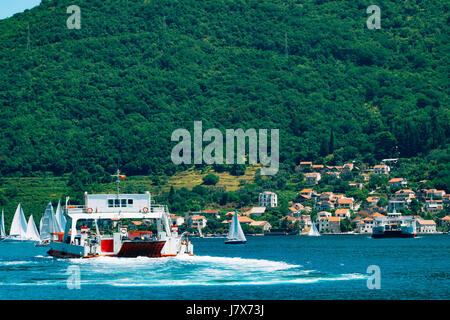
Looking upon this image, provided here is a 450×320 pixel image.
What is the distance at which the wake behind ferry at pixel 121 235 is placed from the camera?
79938 mm

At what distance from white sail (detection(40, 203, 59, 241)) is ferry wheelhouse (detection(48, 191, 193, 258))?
6781cm

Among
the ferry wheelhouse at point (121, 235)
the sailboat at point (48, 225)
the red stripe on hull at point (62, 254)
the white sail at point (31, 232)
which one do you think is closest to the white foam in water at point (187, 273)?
the ferry wheelhouse at point (121, 235)

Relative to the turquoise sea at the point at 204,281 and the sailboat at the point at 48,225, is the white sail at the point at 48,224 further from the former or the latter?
the turquoise sea at the point at 204,281

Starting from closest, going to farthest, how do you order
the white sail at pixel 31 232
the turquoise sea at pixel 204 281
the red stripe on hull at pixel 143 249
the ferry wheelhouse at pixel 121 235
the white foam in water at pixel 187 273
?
the turquoise sea at pixel 204 281 < the white foam in water at pixel 187 273 < the red stripe on hull at pixel 143 249 < the ferry wheelhouse at pixel 121 235 < the white sail at pixel 31 232

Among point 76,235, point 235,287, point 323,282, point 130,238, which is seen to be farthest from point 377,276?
point 76,235

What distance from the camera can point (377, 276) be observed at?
209 feet

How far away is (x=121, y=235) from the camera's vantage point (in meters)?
81.2

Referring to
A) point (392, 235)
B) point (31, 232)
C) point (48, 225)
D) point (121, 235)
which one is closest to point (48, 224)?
point (48, 225)

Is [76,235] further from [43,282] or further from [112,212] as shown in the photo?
[43,282]

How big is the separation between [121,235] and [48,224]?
85160 mm

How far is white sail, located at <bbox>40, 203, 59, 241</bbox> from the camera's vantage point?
160875 mm

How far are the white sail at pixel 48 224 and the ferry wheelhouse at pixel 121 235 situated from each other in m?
67.8
